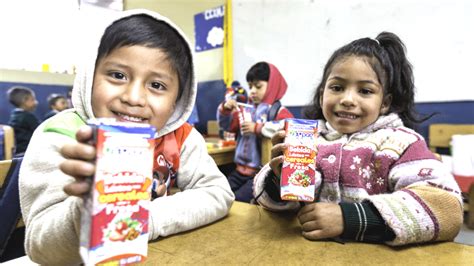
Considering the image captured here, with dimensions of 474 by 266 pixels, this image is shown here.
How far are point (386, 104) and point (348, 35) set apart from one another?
220 cm

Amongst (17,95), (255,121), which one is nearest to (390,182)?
(255,121)

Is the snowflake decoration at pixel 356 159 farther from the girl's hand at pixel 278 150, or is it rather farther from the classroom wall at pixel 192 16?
the classroom wall at pixel 192 16

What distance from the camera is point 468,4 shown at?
2.33 m

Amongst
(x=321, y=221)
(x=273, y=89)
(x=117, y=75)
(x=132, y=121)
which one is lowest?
(x=321, y=221)

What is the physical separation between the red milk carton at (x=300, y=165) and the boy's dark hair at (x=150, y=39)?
372 millimetres

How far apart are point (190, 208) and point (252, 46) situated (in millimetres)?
3350

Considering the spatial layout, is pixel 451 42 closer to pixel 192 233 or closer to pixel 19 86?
pixel 192 233

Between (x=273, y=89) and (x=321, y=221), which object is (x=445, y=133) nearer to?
(x=273, y=89)

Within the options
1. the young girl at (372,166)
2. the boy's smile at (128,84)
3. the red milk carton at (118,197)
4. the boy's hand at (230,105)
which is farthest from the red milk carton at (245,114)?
the red milk carton at (118,197)

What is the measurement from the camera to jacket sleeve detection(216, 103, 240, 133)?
285 centimetres

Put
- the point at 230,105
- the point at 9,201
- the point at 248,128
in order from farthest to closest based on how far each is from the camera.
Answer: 1. the point at 230,105
2. the point at 248,128
3. the point at 9,201

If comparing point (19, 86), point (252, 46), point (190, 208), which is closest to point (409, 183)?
point (190, 208)

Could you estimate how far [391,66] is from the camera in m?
0.99

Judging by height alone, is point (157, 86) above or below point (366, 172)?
above
